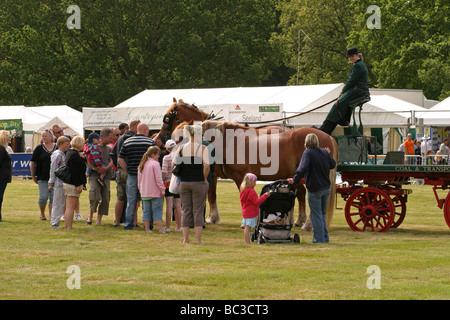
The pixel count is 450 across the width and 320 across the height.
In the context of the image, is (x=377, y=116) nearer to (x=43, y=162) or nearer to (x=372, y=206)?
(x=372, y=206)

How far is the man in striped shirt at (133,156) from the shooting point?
13.6 meters

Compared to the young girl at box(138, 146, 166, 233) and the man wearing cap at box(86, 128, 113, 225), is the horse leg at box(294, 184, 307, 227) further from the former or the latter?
the man wearing cap at box(86, 128, 113, 225)

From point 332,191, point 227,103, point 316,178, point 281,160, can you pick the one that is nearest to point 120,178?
point 281,160

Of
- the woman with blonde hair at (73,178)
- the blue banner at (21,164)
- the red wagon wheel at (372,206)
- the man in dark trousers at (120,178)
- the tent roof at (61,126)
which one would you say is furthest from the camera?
the tent roof at (61,126)

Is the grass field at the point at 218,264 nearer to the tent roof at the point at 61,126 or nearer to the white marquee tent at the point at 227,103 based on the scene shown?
the white marquee tent at the point at 227,103

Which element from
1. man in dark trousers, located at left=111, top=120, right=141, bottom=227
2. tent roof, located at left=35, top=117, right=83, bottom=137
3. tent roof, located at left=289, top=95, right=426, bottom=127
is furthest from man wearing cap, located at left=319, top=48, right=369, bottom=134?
tent roof, located at left=35, top=117, right=83, bottom=137

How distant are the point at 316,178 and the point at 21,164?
2080 cm

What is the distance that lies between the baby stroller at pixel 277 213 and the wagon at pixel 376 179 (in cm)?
160

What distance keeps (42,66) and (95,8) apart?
5.39 m

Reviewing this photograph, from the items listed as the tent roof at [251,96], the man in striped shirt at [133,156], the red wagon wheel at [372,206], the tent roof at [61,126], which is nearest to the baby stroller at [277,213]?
the red wagon wheel at [372,206]

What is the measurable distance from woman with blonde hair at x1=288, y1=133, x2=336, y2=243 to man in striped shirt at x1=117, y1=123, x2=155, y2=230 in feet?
10.3

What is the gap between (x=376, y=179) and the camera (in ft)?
44.4

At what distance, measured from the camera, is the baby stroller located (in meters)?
12.0
